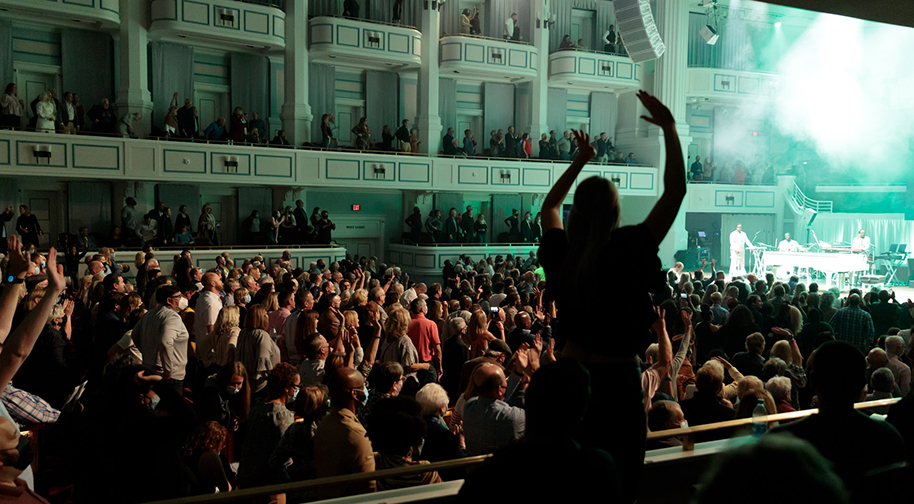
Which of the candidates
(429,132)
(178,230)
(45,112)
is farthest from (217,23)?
(429,132)

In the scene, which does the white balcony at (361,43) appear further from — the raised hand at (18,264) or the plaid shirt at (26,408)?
the raised hand at (18,264)

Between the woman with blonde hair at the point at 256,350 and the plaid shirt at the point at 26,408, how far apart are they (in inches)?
53.6

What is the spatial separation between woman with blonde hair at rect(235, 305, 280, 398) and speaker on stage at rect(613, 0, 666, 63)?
8571mm

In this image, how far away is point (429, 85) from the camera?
64.4 feet

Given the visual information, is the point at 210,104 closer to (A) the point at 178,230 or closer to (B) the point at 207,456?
(A) the point at 178,230

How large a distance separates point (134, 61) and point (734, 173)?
61.3 ft

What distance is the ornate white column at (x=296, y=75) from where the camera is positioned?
17734 millimetres

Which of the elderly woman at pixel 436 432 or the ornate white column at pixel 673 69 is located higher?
the ornate white column at pixel 673 69

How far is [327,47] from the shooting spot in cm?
1788

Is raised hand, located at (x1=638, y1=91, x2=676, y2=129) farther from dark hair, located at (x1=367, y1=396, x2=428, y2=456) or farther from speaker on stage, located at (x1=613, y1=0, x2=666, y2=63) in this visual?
speaker on stage, located at (x1=613, y1=0, x2=666, y2=63)

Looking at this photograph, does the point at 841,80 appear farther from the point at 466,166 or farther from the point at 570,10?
the point at 466,166

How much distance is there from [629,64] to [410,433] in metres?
20.4

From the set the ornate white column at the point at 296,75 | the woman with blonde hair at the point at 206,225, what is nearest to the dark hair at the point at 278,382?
the woman with blonde hair at the point at 206,225

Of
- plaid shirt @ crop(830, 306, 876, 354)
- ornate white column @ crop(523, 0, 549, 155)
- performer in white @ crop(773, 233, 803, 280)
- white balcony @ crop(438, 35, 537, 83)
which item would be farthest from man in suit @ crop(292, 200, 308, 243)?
performer in white @ crop(773, 233, 803, 280)
